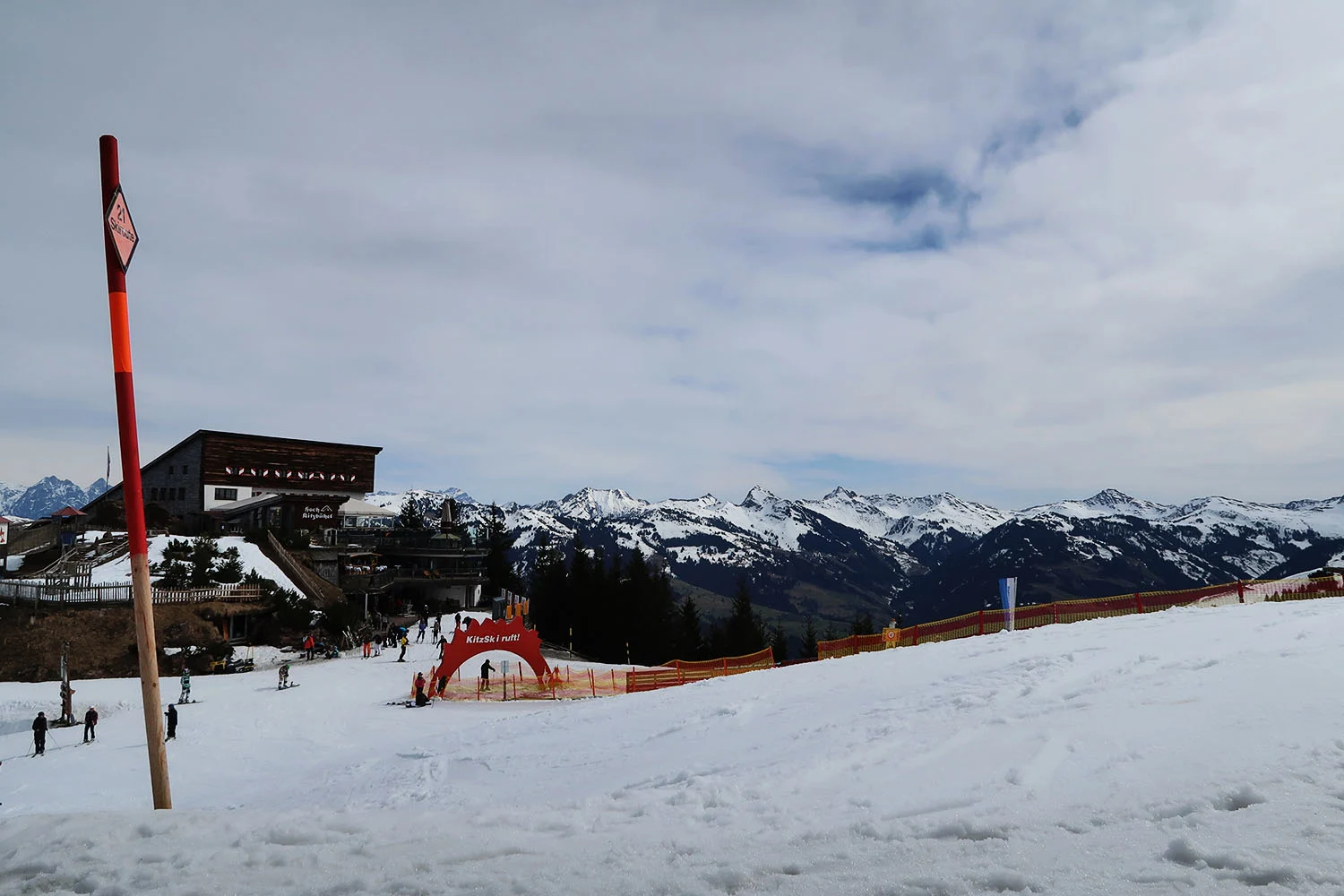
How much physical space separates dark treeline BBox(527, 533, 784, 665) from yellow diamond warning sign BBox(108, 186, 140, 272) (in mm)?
63071

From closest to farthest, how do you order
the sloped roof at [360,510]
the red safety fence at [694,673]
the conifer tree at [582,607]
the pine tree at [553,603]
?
the red safety fence at [694,673] → the sloped roof at [360,510] → the conifer tree at [582,607] → the pine tree at [553,603]

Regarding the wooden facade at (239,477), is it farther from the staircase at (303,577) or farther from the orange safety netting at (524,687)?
the orange safety netting at (524,687)

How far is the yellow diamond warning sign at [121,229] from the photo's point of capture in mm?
7648

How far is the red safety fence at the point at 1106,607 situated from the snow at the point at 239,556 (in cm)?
3797

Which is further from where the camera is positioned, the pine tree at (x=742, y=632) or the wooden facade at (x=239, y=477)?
the pine tree at (x=742, y=632)

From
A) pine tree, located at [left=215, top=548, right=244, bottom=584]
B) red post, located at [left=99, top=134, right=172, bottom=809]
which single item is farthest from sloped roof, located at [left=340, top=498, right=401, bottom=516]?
red post, located at [left=99, top=134, right=172, bottom=809]

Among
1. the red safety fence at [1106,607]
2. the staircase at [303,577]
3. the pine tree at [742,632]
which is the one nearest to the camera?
the red safety fence at [1106,607]

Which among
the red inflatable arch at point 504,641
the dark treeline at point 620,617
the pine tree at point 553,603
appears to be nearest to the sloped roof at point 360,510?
the pine tree at point 553,603

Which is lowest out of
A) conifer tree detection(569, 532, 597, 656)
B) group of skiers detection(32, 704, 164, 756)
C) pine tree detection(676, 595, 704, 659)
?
pine tree detection(676, 595, 704, 659)

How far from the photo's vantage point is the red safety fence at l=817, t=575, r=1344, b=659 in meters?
26.3

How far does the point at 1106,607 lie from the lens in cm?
2742

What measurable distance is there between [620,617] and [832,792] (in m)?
65.2

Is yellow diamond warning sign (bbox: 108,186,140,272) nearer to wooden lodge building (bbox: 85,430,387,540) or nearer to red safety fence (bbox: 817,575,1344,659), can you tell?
red safety fence (bbox: 817,575,1344,659)

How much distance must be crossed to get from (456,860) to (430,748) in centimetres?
1262
